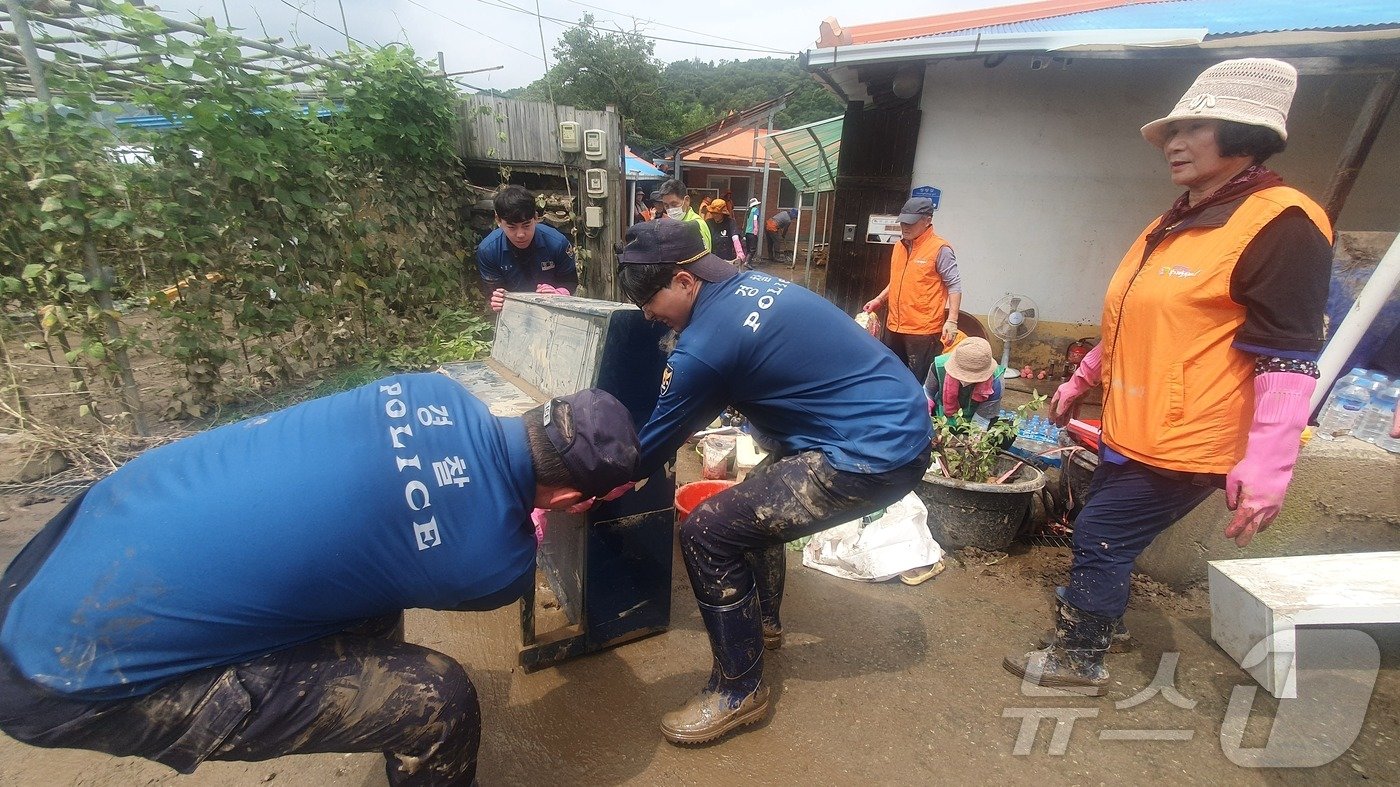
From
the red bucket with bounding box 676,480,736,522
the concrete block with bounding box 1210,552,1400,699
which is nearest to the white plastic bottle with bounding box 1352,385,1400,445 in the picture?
the concrete block with bounding box 1210,552,1400,699

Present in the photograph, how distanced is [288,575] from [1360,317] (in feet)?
13.8

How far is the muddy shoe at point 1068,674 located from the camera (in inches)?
86.4

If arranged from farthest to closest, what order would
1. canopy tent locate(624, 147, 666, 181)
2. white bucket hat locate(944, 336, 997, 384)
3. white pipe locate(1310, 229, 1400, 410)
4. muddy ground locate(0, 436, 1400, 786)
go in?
canopy tent locate(624, 147, 666, 181), white bucket hat locate(944, 336, 997, 384), white pipe locate(1310, 229, 1400, 410), muddy ground locate(0, 436, 1400, 786)

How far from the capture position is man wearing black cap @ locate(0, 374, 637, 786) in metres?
1.11

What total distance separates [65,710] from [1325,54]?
20.2 ft

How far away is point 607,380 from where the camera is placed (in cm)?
196

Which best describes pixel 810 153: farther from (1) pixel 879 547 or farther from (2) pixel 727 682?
(2) pixel 727 682

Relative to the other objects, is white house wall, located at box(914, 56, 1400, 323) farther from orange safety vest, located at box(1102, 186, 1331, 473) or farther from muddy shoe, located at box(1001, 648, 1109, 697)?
muddy shoe, located at box(1001, 648, 1109, 697)

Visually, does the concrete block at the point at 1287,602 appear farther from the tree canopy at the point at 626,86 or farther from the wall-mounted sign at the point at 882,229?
the tree canopy at the point at 626,86

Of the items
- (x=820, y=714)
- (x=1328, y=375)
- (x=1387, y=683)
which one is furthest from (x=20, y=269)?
(x=1328, y=375)

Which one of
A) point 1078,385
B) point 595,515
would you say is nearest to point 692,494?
point 595,515

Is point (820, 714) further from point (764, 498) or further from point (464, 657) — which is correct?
point (464, 657)

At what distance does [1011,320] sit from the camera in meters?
5.82

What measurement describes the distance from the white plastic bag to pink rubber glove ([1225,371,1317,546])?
1.45 meters
